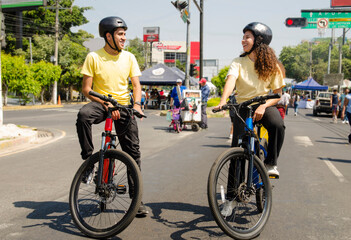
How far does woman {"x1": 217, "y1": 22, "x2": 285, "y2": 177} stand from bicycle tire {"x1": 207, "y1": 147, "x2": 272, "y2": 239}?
20.1 inches

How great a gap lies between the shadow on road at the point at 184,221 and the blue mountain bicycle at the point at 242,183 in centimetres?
26

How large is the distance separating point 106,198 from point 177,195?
1.69m

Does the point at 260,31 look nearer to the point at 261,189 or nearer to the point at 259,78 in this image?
the point at 259,78

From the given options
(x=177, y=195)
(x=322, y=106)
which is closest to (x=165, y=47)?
(x=322, y=106)

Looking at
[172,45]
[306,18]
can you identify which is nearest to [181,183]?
[306,18]

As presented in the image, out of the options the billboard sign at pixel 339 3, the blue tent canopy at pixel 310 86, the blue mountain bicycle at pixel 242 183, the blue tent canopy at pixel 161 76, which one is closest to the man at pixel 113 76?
the blue mountain bicycle at pixel 242 183

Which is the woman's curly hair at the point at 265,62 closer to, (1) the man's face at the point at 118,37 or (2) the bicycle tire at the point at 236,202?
(2) the bicycle tire at the point at 236,202

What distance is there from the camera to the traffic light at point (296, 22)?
923 inches

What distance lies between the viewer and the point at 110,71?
399 cm

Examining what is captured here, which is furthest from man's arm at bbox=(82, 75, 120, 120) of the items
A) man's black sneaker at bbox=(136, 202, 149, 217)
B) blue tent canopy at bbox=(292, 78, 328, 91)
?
blue tent canopy at bbox=(292, 78, 328, 91)

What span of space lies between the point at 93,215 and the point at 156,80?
26.6 metres

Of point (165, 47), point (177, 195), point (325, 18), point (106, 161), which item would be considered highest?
point (165, 47)

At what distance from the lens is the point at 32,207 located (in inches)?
176

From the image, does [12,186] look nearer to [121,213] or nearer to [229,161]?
[121,213]
